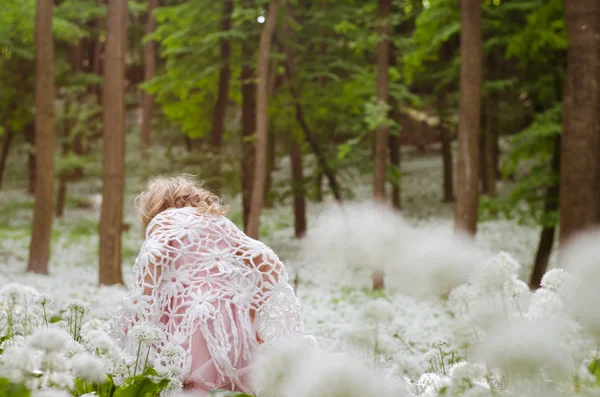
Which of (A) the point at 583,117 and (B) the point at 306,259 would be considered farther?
(B) the point at 306,259

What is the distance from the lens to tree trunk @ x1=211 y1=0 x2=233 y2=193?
1772 cm

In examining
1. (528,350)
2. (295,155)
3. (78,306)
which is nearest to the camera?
(528,350)

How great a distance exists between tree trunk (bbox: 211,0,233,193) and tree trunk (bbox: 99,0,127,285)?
4629mm

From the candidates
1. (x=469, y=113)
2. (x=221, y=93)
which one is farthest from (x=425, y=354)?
(x=221, y=93)

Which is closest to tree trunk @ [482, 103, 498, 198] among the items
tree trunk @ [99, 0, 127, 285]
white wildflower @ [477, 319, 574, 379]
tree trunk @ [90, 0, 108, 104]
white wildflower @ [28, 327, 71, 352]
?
tree trunk @ [99, 0, 127, 285]

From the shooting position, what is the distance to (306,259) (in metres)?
19.1

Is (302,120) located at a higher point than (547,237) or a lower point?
higher

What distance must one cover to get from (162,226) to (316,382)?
2271 millimetres

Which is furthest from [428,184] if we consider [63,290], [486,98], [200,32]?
[63,290]

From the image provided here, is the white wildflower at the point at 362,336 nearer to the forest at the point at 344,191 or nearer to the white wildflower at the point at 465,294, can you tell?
the forest at the point at 344,191

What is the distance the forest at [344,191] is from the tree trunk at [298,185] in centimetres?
8

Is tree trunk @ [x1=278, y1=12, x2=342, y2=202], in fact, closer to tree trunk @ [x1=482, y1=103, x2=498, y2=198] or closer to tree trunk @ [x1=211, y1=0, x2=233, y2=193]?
tree trunk @ [x1=211, y1=0, x2=233, y2=193]

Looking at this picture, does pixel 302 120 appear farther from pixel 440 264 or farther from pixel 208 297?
pixel 440 264

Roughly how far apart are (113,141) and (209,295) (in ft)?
30.7
